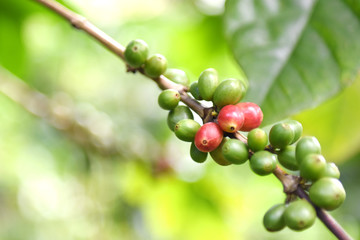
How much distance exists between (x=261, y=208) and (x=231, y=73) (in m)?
1.29

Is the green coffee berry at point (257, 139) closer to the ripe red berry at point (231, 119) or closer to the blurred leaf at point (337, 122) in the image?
the ripe red berry at point (231, 119)

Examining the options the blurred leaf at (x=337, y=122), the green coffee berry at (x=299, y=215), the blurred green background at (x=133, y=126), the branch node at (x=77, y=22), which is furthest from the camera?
the blurred green background at (x=133, y=126)

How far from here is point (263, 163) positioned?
1.76ft

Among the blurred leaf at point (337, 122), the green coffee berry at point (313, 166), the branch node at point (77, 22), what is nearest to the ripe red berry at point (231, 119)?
the green coffee berry at point (313, 166)

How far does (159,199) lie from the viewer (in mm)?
1774

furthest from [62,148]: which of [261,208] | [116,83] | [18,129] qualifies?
[261,208]

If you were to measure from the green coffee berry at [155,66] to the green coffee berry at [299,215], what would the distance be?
0.95 feet

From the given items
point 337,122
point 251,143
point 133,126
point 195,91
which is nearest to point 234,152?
point 251,143

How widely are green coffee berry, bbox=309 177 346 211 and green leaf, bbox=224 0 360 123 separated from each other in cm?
28

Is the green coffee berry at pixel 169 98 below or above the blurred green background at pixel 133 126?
below

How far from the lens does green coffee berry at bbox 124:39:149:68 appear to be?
0.66 meters

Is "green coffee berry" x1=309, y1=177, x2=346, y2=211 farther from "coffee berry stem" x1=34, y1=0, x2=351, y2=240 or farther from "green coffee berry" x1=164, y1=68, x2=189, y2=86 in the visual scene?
"green coffee berry" x1=164, y1=68, x2=189, y2=86

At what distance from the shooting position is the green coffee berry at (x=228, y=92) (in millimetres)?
601

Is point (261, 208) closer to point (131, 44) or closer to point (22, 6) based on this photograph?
point (22, 6)
